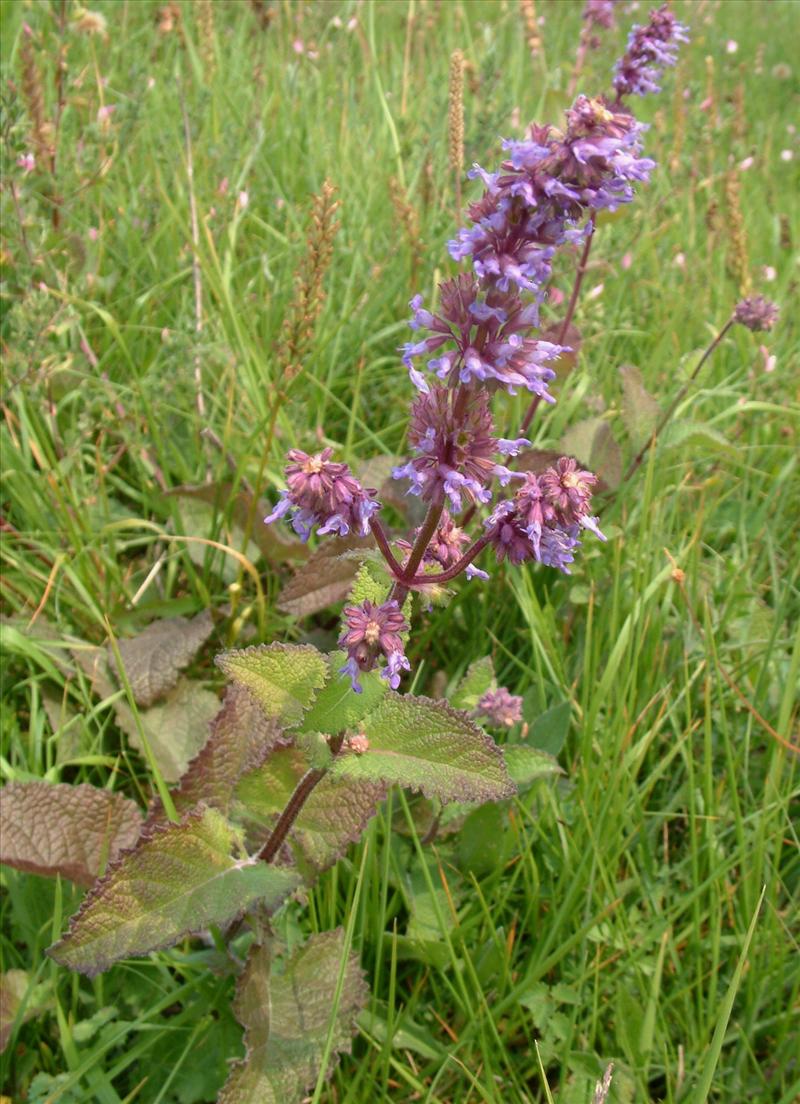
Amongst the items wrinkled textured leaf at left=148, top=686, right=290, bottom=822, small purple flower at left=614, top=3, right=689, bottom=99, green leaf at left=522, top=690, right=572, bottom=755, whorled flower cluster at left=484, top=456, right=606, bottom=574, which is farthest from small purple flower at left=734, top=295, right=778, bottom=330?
wrinkled textured leaf at left=148, top=686, right=290, bottom=822

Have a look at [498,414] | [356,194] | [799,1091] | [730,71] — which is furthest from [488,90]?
[730,71]

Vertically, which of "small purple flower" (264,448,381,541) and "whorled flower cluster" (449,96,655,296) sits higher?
"whorled flower cluster" (449,96,655,296)

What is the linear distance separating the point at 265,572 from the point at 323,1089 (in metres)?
1.22

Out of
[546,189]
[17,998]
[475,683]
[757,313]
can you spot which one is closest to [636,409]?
[757,313]

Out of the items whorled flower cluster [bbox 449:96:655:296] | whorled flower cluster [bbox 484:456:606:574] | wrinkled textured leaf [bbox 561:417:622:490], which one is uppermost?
whorled flower cluster [bbox 449:96:655:296]

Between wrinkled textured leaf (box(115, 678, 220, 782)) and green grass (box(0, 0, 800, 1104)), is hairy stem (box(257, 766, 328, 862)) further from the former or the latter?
wrinkled textured leaf (box(115, 678, 220, 782))

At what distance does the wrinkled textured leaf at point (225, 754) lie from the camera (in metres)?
1.74

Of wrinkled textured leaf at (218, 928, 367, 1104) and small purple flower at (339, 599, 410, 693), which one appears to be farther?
wrinkled textured leaf at (218, 928, 367, 1104)

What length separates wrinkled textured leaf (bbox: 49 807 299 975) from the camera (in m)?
1.42

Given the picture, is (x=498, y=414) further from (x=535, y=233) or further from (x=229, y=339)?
(x=535, y=233)

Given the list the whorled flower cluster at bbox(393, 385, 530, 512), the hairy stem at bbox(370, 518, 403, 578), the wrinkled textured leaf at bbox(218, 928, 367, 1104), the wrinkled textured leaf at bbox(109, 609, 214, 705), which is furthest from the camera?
the wrinkled textured leaf at bbox(109, 609, 214, 705)

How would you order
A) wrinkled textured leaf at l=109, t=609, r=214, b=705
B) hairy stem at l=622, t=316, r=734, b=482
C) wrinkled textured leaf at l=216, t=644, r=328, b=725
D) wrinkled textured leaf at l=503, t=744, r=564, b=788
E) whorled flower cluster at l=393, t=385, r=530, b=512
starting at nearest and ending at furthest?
1. whorled flower cluster at l=393, t=385, r=530, b=512
2. wrinkled textured leaf at l=216, t=644, r=328, b=725
3. wrinkled textured leaf at l=503, t=744, r=564, b=788
4. wrinkled textured leaf at l=109, t=609, r=214, b=705
5. hairy stem at l=622, t=316, r=734, b=482

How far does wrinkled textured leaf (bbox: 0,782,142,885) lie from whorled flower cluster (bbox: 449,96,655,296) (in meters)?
1.17

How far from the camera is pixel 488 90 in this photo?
313 cm
